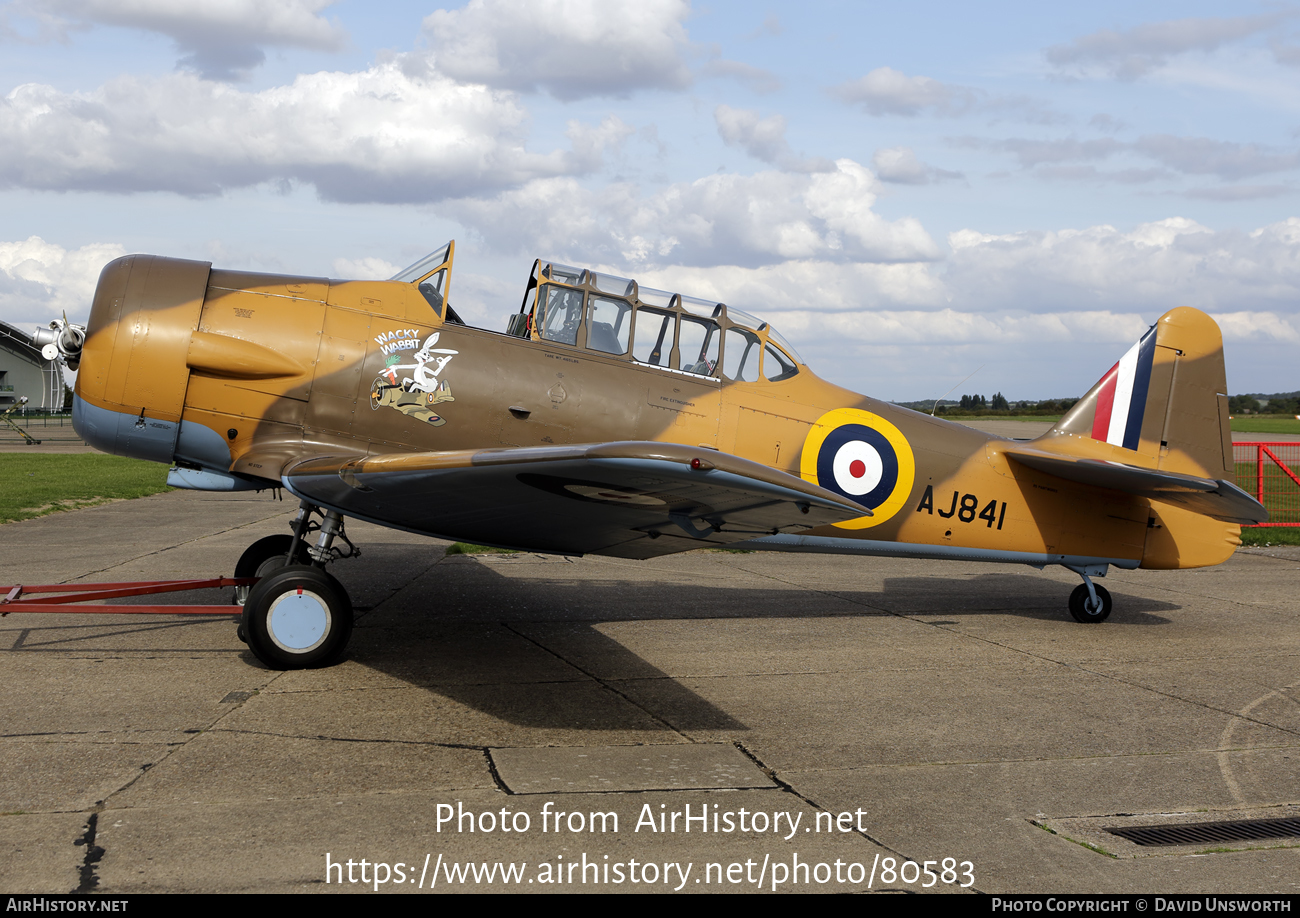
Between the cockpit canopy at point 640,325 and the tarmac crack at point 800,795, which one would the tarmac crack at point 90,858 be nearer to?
the tarmac crack at point 800,795

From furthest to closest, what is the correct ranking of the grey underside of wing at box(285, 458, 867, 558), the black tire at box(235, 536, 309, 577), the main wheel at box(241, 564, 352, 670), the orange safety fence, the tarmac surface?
1. the orange safety fence
2. the black tire at box(235, 536, 309, 577)
3. the main wheel at box(241, 564, 352, 670)
4. the grey underside of wing at box(285, 458, 867, 558)
5. the tarmac surface

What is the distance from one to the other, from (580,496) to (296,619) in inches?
102

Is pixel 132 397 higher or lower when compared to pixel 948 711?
higher

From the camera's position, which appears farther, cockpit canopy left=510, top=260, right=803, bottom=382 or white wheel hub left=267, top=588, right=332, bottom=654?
cockpit canopy left=510, top=260, right=803, bottom=382

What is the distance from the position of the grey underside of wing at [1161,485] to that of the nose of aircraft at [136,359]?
21.6ft

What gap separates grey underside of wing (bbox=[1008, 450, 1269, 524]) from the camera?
7.08m

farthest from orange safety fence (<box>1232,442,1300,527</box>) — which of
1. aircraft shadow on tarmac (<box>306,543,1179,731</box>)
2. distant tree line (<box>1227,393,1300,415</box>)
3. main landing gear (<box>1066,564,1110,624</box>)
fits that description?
distant tree line (<box>1227,393,1300,415</box>)

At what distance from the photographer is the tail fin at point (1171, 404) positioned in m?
8.76

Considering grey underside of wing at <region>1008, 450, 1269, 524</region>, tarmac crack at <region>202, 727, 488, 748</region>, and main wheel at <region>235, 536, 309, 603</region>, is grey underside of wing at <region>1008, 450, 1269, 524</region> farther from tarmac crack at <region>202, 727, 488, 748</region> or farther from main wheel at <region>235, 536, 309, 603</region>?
main wheel at <region>235, 536, 309, 603</region>

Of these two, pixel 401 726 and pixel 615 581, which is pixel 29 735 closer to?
pixel 401 726

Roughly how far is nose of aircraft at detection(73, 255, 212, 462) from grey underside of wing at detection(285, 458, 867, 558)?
1.15 meters
